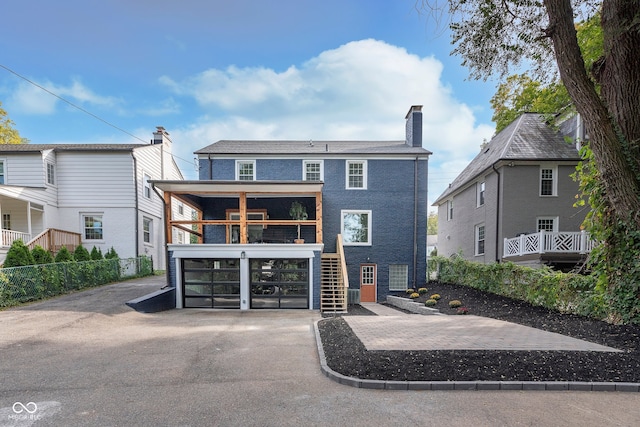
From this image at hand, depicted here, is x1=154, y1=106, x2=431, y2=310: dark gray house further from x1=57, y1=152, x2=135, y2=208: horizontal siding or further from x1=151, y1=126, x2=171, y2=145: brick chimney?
x1=151, y1=126, x2=171, y2=145: brick chimney

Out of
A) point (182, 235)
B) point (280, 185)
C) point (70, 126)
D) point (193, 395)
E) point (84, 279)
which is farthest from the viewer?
point (182, 235)

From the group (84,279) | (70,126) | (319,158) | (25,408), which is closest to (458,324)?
(25,408)

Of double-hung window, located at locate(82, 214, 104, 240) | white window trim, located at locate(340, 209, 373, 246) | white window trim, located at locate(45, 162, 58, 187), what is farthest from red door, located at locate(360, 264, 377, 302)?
white window trim, located at locate(45, 162, 58, 187)

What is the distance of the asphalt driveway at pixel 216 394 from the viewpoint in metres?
3.42

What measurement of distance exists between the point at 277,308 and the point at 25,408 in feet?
27.7

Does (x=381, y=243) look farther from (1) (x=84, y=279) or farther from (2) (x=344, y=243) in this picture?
(1) (x=84, y=279)

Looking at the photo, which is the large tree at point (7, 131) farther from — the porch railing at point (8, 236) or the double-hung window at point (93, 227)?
the porch railing at point (8, 236)

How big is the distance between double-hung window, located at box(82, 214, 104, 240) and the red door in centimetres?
1404

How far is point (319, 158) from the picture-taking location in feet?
51.3

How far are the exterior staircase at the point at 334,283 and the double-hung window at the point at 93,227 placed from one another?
40.7 feet

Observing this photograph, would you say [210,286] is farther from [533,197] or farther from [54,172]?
[533,197]

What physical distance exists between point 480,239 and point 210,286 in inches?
550

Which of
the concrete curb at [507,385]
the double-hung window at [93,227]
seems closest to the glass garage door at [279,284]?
the concrete curb at [507,385]

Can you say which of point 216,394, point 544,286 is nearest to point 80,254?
point 216,394
